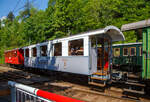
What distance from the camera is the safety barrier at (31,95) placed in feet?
6.28

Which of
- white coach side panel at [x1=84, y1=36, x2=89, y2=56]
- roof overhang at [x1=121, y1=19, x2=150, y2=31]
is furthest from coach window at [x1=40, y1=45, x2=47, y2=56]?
roof overhang at [x1=121, y1=19, x2=150, y2=31]

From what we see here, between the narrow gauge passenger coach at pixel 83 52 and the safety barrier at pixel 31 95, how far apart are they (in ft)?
13.9

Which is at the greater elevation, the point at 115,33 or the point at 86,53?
the point at 115,33

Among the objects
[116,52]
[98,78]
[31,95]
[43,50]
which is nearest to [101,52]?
[98,78]

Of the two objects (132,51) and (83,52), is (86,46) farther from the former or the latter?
(132,51)

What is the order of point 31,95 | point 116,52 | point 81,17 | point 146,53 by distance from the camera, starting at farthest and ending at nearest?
point 81,17
point 116,52
point 146,53
point 31,95

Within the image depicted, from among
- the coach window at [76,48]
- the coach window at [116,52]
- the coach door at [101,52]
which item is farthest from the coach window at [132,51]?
the coach window at [76,48]

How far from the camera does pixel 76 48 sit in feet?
25.3

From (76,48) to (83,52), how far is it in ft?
A: 2.22

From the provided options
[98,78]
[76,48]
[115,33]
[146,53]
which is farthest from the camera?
[115,33]

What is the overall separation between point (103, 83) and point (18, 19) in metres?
52.4

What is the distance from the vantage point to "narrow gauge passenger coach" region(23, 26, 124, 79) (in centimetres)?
699

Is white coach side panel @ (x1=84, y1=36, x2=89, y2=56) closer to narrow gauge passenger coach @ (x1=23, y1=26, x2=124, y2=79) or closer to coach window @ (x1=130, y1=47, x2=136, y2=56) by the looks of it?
narrow gauge passenger coach @ (x1=23, y1=26, x2=124, y2=79)

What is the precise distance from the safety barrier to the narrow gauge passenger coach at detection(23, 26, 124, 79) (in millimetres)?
4250
